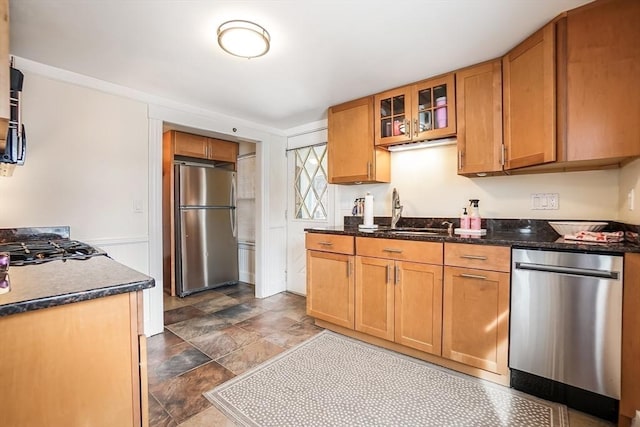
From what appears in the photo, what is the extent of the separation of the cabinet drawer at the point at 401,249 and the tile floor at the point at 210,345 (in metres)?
0.95

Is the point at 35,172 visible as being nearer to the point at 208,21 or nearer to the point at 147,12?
the point at 147,12

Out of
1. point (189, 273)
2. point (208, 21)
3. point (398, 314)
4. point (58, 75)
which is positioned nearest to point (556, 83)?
point (398, 314)

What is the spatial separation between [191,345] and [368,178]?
211 cm

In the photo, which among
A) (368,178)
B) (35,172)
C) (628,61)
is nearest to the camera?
(628,61)

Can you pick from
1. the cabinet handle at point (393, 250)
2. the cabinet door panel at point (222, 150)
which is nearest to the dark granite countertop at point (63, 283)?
the cabinet handle at point (393, 250)

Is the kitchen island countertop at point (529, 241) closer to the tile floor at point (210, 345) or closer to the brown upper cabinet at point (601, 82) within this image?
the brown upper cabinet at point (601, 82)

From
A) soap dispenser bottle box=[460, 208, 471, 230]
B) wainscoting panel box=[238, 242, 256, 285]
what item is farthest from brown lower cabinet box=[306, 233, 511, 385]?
wainscoting panel box=[238, 242, 256, 285]

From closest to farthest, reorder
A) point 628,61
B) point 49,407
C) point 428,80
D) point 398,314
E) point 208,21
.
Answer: point 49,407
point 628,61
point 208,21
point 398,314
point 428,80

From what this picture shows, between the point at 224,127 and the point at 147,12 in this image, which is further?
the point at 224,127

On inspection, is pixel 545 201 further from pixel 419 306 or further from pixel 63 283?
pixel 63 283

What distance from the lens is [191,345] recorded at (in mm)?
2428

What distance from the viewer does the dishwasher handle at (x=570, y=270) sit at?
4.89ft

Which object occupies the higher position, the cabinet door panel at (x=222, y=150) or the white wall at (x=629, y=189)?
the cabinet door panel at (x=222, y=150)

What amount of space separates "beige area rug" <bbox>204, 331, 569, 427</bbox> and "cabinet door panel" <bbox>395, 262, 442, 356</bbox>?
173 mm
